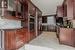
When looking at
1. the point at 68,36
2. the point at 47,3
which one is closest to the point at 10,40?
the point at 68,36

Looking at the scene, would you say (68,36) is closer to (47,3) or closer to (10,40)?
(10,40)

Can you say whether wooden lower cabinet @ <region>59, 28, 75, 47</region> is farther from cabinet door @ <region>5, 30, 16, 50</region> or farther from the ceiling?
the ceiling

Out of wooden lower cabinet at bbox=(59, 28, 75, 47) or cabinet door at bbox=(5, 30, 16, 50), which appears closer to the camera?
cabinet door at bbox=(5, 30, 16, 50)

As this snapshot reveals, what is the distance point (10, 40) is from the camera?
10.8 feet

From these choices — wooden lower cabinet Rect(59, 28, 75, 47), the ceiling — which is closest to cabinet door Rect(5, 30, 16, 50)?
wooden lower cabinet Rect(59, 28, 75, 47)

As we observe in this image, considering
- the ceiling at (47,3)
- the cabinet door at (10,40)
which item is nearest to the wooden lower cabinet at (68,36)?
the cabinet door at (10,40)

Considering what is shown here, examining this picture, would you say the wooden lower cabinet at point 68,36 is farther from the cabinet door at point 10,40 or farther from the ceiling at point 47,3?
the ceiling at point 47,3

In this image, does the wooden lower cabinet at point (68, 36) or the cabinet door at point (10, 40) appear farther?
the wooden lower cabinet at point (68, 36)

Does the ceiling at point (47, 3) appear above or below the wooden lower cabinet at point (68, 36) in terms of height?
above

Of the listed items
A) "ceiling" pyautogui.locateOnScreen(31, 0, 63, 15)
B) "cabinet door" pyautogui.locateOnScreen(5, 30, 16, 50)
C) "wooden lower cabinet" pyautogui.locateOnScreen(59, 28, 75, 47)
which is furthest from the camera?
"ceiling" pyautogui.locateOnScreen(31, 0, 63, 15)

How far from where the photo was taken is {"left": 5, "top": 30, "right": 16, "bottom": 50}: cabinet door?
3107mm

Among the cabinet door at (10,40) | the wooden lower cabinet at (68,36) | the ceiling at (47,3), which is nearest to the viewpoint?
the cabinet door at (10,40)

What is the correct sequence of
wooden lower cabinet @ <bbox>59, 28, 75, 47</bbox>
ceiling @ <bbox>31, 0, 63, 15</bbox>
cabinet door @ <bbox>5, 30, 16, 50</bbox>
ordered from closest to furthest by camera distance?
1. cabinet door @ <bbox>5, 30, 16, 50</bbox>
2. wooden lower cabinet @ <bbox>59, 28, 75, 47</bbox>
3. ceiling @ <bbox>31, 0, 63, 15</bbox>

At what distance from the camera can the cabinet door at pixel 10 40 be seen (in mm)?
3107
